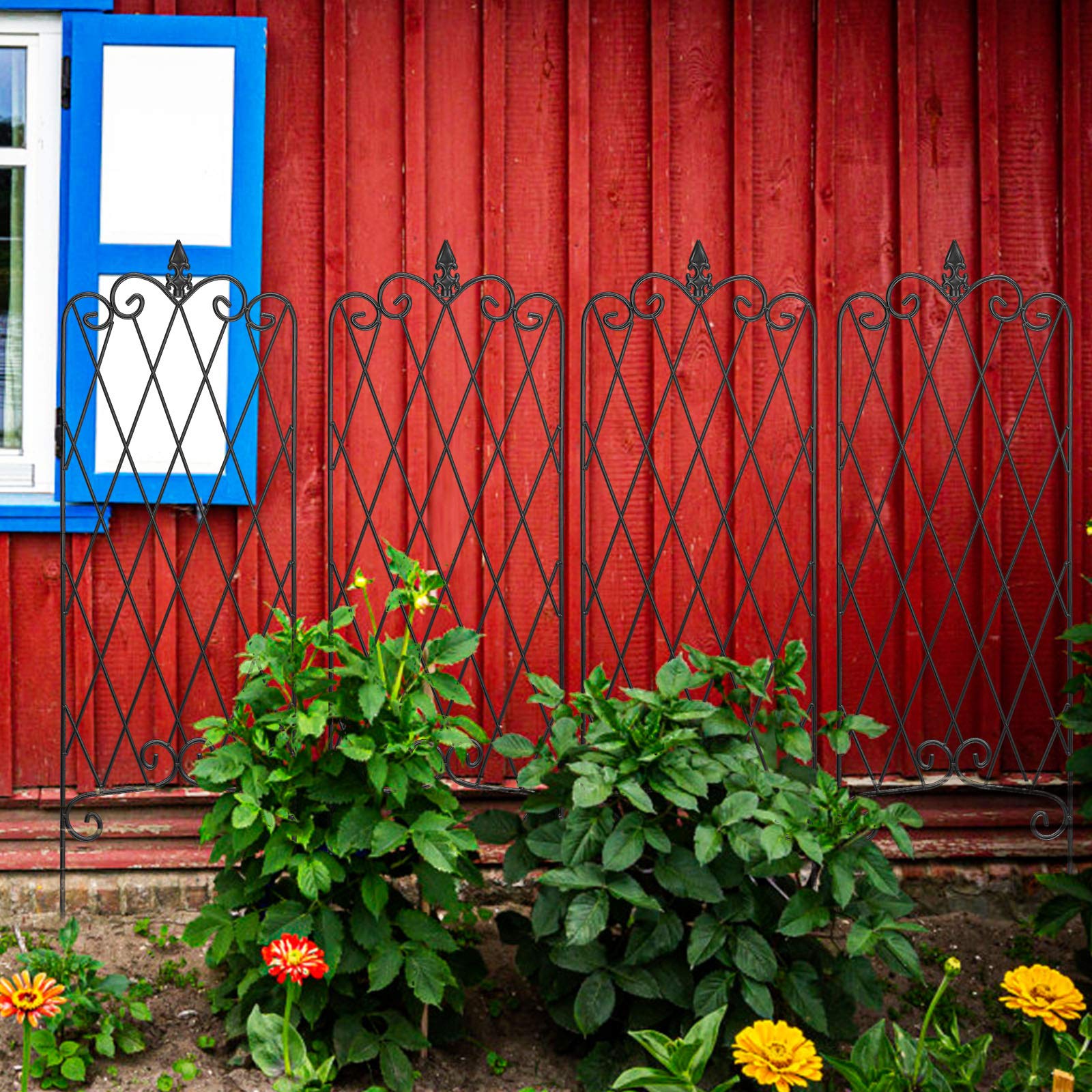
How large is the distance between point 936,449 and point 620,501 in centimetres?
106

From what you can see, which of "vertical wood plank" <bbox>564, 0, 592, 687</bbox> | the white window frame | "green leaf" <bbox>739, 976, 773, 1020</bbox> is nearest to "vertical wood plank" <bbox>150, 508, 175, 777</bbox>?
the white window frame

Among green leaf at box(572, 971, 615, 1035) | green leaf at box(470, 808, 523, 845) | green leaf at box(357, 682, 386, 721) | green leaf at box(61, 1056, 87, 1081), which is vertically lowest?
green leaf at box(61, 1056, 87, 1081)

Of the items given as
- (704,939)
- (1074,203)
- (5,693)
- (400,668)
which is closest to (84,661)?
(5,693)

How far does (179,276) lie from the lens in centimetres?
352

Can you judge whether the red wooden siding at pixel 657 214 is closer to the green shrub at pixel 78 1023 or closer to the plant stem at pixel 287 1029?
the green shrub at pixel 78 1023

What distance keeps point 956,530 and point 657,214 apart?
4.70 feet

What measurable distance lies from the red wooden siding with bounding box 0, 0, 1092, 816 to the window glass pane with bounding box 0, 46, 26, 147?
0.40 meters

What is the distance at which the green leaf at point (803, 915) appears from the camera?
2.68 m

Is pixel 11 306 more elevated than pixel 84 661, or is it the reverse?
pixel 11 306

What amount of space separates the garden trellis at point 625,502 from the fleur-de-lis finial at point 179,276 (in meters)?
0.27

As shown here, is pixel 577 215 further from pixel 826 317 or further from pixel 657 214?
pixel 826 317

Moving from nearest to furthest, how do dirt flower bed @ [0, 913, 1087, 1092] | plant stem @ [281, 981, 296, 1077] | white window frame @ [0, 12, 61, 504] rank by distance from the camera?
plant stem @ [281, 981, 296, 1077] < dirt flower bed @ [0, 913, 1087, 1092] < white window frame @ [0, 12, 61, 504]

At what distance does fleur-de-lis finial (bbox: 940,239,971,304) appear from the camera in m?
3.66

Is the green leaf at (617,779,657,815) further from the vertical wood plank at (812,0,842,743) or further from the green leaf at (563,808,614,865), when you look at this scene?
the vertical wood plank at (812,0,842,743)
